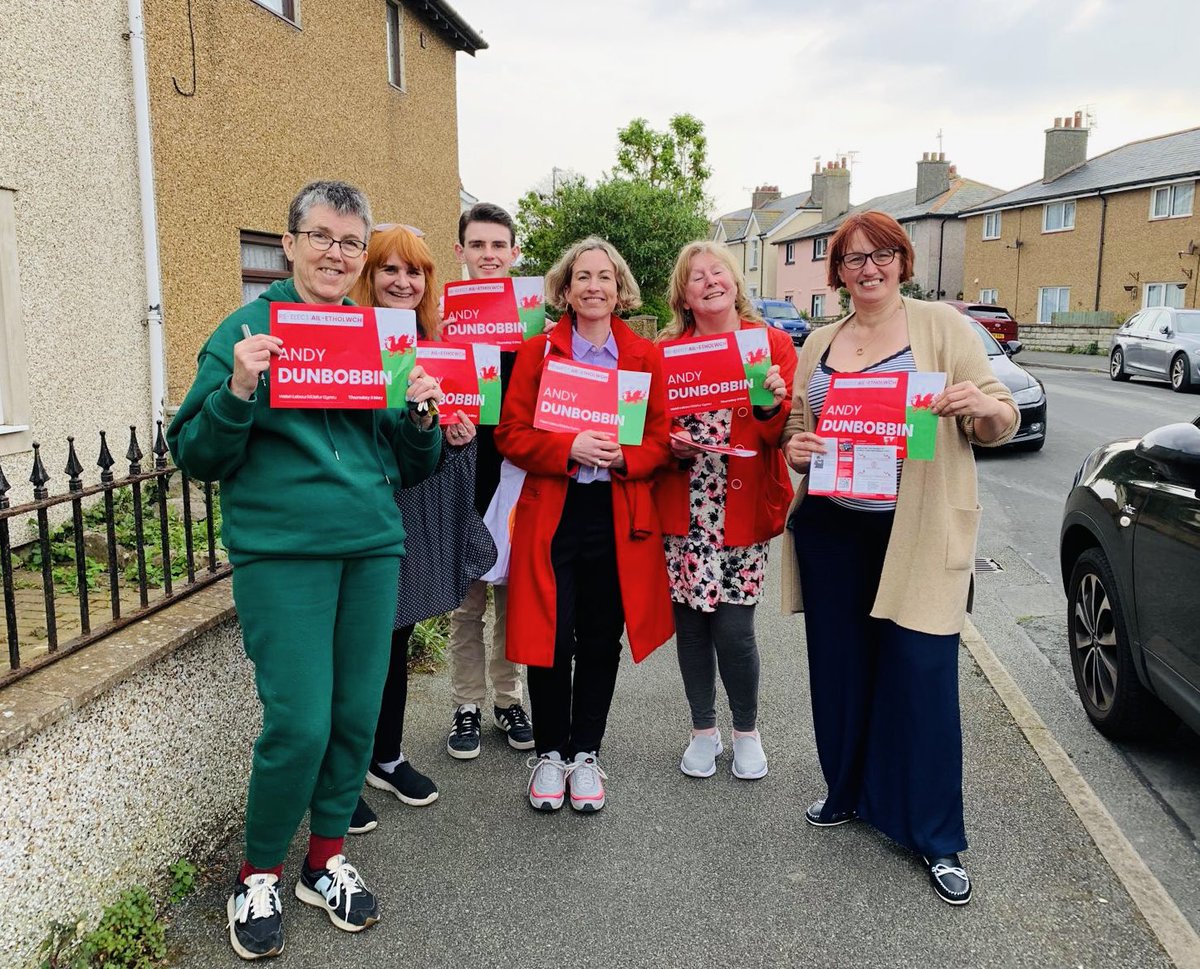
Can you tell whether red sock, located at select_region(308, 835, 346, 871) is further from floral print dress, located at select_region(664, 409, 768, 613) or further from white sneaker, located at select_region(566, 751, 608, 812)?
floral print dress, located at select_region(664, 409, 768, 613)

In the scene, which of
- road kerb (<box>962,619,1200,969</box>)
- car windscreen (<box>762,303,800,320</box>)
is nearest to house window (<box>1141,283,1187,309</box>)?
car windscreen (<box>762,303,800,320</box>)

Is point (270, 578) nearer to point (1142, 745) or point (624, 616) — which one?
point (624, 616)

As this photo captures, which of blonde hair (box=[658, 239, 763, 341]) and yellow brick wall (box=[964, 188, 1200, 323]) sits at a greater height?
yellow brick wall (box=[964, 188, 1200, 323])

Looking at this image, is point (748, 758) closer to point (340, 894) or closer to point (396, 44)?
point (340, 894)

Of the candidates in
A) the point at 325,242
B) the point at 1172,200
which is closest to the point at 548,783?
the point at 325,242

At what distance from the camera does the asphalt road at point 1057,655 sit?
3.51 m

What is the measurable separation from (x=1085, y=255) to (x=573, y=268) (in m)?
37.5

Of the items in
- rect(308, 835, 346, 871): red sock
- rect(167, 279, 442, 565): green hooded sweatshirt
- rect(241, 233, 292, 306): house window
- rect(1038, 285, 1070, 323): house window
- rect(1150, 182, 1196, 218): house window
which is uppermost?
rect(1150, 182, 1196, 218): house window

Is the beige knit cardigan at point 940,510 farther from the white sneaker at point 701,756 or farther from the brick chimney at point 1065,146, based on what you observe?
the brick chimney at point 1065,146

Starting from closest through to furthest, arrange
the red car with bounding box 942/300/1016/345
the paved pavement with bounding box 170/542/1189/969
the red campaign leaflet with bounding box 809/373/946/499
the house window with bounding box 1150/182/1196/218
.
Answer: the paved pavement with bounding box 170/542/1189/969 < the red campaign leaflet with bounding box 809/373/946/499 < the red car with bounding box 942/300/1016/345 < the house window with bounding box 1150/182/1196/218

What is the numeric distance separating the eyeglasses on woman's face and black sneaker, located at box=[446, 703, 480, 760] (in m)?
2.48

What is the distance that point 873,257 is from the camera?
10.1 feet

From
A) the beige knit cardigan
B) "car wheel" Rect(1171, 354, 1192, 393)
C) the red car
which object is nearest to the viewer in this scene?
the beige knit cardigan

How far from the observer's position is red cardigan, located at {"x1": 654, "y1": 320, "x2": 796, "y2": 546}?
11.8ft
